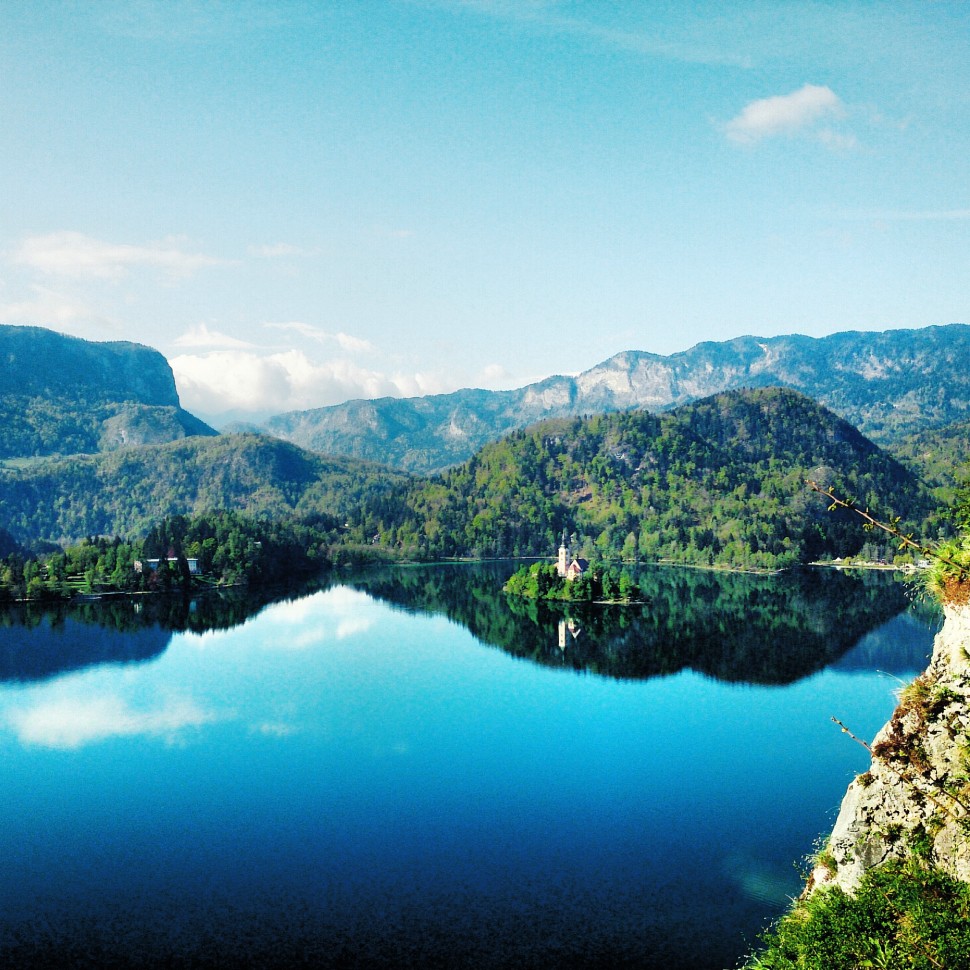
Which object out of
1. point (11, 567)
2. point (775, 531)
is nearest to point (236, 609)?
point (11, 567)

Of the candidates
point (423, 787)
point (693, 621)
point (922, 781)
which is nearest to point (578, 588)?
point (693, 621)

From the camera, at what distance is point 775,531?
200 m

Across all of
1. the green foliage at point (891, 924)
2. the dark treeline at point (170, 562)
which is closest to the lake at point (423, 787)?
the green foliage at point (891, 924)

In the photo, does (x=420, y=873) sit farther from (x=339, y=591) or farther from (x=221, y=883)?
(x=339, y=591)

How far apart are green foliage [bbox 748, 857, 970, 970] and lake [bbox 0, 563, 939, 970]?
46.5 ft

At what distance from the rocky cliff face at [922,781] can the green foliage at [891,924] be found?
0.42 m

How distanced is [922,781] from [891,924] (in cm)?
319

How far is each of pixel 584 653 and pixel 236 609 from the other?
6397 centimetres

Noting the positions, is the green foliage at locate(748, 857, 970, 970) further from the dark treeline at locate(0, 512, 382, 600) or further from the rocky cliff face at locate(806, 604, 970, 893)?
the dark treeline at locate(0, 512, 382, 600)

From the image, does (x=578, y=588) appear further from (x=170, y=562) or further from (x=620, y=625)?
(x=170, y=562)

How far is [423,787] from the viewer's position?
51562 millimetres

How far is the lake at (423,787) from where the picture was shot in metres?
34.2

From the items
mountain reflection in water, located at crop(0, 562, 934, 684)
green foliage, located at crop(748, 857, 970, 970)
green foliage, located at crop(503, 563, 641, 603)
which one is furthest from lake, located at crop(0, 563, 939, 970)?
green foliage, located at crop(503, 563, 641, 603)

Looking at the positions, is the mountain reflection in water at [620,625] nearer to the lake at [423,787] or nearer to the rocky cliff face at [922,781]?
the lake at [423,787]
